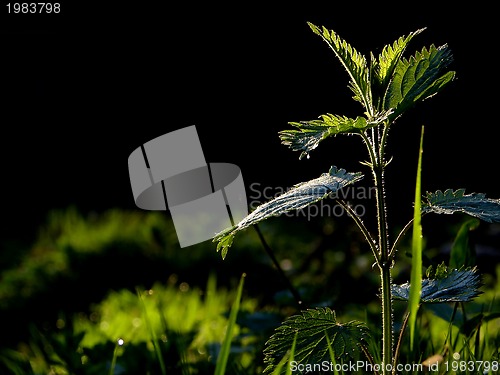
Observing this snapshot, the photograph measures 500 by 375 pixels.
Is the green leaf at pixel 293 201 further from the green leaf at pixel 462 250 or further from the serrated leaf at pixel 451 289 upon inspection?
the green leaf at pixel 462 250

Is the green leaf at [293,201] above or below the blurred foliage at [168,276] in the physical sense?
above

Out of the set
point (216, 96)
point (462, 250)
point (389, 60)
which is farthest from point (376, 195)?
point (216, 96)

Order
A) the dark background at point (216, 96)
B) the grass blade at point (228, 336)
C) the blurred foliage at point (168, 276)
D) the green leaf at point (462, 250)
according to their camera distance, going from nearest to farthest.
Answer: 1. the grass blade at point (228, 336)
2. the green leaf at point (462, 250)
3. the blurred foliage at point (168, 276)
4. the dark background at point (216, 96)

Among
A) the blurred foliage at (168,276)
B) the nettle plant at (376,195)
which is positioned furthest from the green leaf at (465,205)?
the blurred foliage at (168,276)

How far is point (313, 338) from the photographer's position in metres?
0.92

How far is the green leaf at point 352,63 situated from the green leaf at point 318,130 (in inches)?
2.4

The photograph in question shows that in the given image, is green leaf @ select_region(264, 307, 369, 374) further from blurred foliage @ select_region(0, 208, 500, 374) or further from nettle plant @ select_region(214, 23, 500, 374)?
blurred foliage @ select_region(0, 208, 500, 374)

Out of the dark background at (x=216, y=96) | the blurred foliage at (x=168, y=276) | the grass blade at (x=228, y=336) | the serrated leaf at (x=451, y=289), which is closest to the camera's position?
the grass blade at (x=228, y=336)

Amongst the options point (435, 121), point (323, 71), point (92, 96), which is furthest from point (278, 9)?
point (92, 96)

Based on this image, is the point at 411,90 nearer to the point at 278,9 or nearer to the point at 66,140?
the point at 278,9

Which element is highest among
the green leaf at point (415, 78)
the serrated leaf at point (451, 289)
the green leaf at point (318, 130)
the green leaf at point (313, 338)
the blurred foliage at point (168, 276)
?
the green leaf at point (415, 78)

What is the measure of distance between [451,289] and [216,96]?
334 centimetres

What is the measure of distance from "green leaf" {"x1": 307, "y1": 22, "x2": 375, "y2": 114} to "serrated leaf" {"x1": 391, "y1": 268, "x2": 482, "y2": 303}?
272mm

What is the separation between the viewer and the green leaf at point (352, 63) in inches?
33.9
